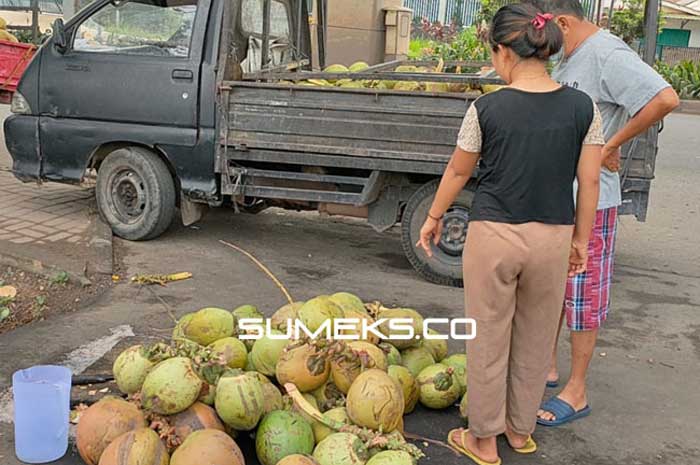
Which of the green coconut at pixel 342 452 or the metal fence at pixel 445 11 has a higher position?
the metal fence at pixel 445 11

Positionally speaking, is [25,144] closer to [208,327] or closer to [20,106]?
[20,106]

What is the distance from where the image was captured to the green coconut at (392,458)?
2756 mm

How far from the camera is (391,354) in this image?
12.1ft

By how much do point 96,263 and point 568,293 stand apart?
139 inches

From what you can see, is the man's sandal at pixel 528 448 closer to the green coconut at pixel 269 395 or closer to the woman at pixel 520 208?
the woman at pixel 520 208

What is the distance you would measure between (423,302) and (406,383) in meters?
2.08

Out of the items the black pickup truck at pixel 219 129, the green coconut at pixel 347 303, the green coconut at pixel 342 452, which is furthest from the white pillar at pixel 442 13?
the green coconut at pixel 342 452

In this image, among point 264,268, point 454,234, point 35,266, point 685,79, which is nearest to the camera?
point 35,266

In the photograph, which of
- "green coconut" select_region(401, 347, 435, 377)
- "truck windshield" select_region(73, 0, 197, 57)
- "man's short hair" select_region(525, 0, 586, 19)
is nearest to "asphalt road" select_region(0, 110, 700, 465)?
"green coconut" select_region(401, 347, 435, 377)

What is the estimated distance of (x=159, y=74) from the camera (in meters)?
6.21

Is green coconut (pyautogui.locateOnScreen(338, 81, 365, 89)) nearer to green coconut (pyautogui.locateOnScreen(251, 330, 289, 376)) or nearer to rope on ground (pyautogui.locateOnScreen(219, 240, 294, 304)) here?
rope on ground (pyautogui.locateOnScreen(219, 240, 294, 304))

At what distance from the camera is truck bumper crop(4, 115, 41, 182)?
6.61m

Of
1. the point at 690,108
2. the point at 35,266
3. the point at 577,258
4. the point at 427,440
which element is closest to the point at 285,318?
the point at 427,440

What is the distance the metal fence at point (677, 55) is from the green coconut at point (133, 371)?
30.2 m
